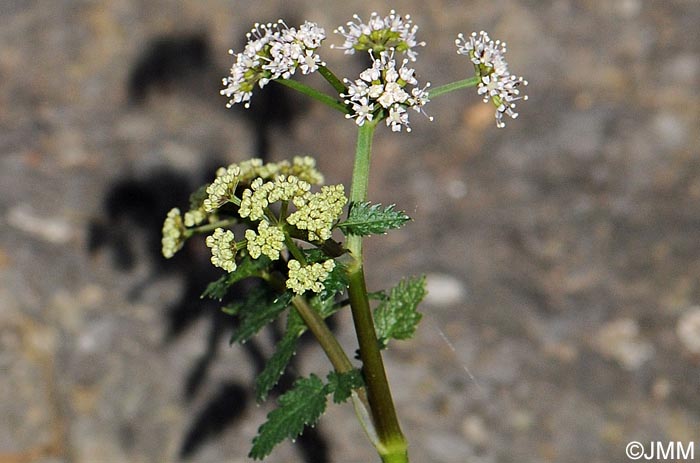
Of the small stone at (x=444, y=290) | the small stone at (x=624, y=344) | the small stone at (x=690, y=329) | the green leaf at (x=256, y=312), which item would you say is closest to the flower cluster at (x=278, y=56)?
the green leaf at (x=256, y=312)

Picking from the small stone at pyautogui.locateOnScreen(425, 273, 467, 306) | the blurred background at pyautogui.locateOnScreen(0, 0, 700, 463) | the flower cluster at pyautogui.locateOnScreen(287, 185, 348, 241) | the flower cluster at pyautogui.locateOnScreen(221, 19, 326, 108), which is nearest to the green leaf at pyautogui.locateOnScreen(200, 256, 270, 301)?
the flower cluster at pyautogui.locateOnScreen(287, 185, 348, 241)

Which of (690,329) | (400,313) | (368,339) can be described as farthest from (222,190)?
(690,329)

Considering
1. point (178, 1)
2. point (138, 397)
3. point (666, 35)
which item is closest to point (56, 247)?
point (138, 397)

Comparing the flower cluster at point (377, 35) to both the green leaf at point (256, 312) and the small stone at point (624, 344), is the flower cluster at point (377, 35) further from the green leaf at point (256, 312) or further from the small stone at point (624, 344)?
the small stone at point (624, 344)

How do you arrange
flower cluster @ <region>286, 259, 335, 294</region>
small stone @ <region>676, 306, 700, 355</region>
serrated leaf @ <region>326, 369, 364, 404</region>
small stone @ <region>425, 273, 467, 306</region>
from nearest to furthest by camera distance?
1. flower cluster @ <region>286, 259, 335, 294</region>
2. serrated leaf @ <region>326, 369, 364, 404</region>
3. small stone @ <region>676, 306, 700, 355</region>
4. small stone @ <region>425, 273, 467, 306</region>

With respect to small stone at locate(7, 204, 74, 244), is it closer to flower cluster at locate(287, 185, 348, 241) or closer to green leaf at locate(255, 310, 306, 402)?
green leaf at locate(255, 310, 306, 402)

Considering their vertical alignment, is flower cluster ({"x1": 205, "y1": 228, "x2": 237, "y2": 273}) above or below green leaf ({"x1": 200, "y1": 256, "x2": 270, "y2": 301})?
below

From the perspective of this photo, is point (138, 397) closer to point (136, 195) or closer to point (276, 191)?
point (136, 195)
